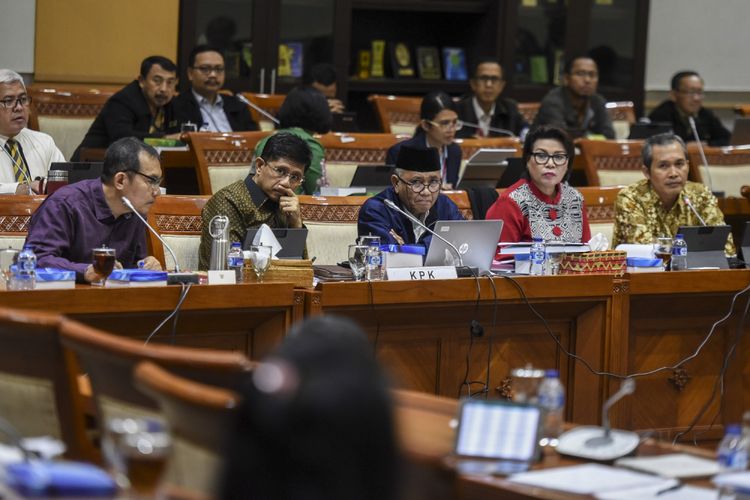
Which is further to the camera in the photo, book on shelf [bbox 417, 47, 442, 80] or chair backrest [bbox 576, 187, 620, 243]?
book on shelf [bbox 417, 47, 442, 80]

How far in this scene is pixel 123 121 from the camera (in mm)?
7152

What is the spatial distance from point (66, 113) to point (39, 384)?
5.14m

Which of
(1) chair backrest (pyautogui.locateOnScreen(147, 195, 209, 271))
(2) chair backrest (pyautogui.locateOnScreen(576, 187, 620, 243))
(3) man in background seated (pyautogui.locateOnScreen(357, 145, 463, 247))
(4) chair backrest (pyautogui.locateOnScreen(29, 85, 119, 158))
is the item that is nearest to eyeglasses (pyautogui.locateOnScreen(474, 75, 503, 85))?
(4) chair backrest (pyautogui.locateOnScreen(29, 85, 119, 158))

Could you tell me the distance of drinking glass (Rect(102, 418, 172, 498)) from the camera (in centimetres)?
181

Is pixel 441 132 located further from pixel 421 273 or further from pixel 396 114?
Answer: pixel 421 273

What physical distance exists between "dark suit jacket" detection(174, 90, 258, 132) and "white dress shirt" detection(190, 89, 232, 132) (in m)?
0.02

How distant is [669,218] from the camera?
5.57 meters

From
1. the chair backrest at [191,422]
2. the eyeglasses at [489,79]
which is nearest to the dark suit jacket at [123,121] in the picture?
the eyeglasses at [489,79]

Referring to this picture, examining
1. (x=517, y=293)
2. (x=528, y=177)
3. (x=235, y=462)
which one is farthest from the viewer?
(x=528, y=177)

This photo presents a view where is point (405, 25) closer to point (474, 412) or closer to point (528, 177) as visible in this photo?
point (528, 177)

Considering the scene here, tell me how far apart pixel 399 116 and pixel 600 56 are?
2.42 metres

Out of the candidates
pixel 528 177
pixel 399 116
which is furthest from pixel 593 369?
pixel 399 116

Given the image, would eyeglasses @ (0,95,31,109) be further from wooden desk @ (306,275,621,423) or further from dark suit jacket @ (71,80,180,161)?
wooden desk @ (306,275,621,423)

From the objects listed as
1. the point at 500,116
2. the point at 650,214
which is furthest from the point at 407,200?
the point at 500,116
